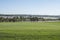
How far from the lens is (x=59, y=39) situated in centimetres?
820

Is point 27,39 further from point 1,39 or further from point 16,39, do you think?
point 1,39

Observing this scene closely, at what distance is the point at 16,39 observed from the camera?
809 cm

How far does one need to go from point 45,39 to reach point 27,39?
0.86 meters

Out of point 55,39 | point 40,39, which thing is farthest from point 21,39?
point 55,39

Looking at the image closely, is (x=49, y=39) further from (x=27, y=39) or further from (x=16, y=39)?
(x=16, y=39)

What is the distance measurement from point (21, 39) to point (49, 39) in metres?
1.34

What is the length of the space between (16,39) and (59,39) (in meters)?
2.05

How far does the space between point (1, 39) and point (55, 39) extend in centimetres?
257

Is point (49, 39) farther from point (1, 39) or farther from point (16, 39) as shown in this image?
point (1, 39)

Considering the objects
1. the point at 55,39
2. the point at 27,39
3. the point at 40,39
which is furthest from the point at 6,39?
the point at 55,39

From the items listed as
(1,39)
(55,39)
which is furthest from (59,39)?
(1,39)

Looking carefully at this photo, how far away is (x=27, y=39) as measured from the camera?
8.07m

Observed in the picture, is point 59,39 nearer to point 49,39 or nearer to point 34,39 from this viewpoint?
point 49,39

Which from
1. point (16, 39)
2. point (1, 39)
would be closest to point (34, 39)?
point (16, 39)
